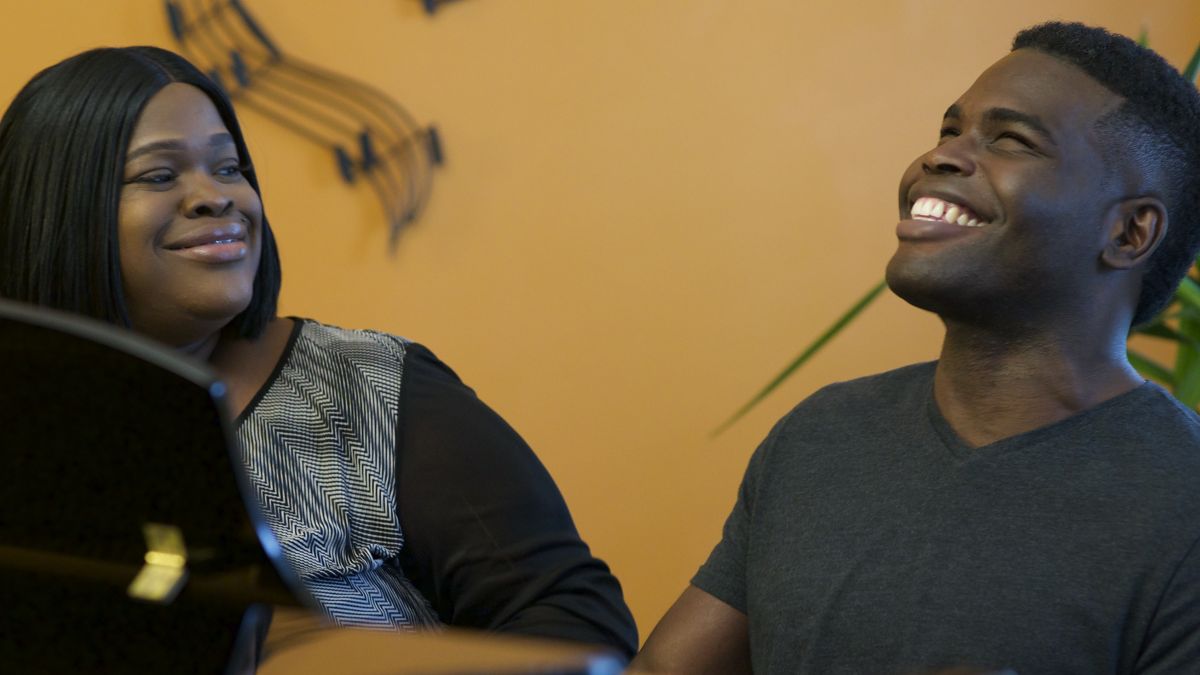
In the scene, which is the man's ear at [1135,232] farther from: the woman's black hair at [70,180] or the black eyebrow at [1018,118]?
the woman's black hair at [70,180]

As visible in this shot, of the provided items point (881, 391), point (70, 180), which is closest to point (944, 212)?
point (881, 391)

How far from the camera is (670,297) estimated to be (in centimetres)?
251

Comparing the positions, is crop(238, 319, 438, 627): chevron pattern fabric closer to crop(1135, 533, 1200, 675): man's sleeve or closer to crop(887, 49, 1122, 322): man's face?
crop(887, 49, 1122, 322): man's face

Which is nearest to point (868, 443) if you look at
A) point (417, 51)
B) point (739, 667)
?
point (739, 667)

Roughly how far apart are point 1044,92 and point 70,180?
38.0 inches

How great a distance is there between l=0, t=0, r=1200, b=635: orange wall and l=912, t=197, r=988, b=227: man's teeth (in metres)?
1.16

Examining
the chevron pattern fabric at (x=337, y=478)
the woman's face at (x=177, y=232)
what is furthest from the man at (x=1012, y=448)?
the woman's face at (x=177, y=232)

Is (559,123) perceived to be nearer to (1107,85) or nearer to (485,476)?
(485,476)

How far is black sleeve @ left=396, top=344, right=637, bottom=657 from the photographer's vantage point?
59.0 inches

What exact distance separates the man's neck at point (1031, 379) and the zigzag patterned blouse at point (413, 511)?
452 mm

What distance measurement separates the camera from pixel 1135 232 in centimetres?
130

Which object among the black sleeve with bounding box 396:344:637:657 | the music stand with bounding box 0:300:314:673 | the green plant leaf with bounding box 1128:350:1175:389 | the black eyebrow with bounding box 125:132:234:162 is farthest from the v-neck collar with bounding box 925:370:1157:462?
the black eyebrow with bounding box 125:132:234:162

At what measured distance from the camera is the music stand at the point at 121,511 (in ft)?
2.36

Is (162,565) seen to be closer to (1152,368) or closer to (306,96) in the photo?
(1152,368)
